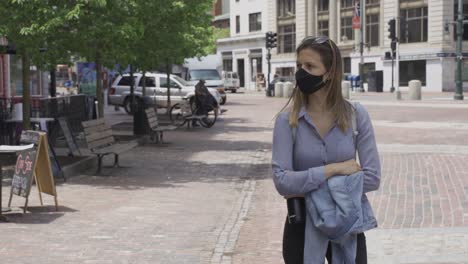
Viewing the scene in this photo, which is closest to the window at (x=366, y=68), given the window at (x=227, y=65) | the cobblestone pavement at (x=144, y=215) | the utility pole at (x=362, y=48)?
the utility pole at (x=362, y=48)

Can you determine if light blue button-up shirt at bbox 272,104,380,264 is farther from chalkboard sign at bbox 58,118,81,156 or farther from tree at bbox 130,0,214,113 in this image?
chalkboard sign at bbox 58,118,81,156

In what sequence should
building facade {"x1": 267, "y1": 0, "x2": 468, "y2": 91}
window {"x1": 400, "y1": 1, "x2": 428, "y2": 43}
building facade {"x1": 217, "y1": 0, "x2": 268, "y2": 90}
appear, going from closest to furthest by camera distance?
1. building facade {"x1": 267, "y1": 0, "x2": 468, "y2": 91}
2. window {"x1": 400, "y1": 1, "x2": 428, "y2": 43}
3. building facade {"x1": 217, "y1": 0, "x2": 268, "y2": 90}

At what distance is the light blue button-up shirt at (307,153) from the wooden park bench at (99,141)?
30.4 ft

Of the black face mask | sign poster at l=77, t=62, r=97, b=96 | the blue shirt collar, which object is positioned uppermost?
sign poster at l=77, t=62, r=97, b=96

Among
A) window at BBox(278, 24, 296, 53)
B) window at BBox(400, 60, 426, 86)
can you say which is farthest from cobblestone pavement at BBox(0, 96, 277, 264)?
window at BBox(278, 24, 296, 53)

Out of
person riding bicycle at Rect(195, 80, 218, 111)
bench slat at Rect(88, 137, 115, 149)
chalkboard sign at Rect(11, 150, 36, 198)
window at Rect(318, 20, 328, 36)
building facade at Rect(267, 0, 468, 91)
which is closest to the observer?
chalkboard sign at Rect(11, 150, 36, 198)

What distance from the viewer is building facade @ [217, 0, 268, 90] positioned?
271 ft

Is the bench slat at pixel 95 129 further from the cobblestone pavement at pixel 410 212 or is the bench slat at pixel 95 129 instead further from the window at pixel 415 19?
the window at pixel 415 19

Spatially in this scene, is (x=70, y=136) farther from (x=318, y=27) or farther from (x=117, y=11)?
(x=318, y=27)

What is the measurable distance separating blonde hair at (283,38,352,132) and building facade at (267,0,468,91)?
154 feet

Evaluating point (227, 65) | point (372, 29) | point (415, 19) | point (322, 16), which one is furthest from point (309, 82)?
point (227, 65)

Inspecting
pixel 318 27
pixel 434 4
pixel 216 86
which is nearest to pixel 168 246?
pixel 216 86

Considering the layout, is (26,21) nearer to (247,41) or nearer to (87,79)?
(87,79)

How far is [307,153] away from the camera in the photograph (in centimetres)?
318
